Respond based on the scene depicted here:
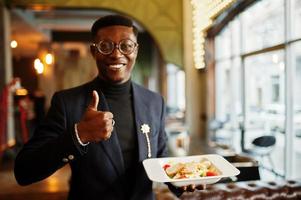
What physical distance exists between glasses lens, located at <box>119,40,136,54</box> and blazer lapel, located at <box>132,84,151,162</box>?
6.8 inches

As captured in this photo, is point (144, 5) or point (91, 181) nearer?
point (91, 181)

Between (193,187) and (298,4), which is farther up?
(298,4)

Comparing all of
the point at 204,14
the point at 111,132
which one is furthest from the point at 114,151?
the point at 204,14

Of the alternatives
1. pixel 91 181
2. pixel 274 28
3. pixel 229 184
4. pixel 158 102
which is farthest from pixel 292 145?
pixel 91 181

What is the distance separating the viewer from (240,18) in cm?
543

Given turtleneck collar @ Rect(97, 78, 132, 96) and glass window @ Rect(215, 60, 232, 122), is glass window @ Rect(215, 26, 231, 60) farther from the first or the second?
turtleneck collar @ Rect(97, 78, 132, 96)

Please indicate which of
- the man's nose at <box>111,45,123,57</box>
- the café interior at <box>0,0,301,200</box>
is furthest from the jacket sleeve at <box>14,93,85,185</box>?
the café interior at <box>0,0,301,200</box>

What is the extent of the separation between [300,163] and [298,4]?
6.01 feet

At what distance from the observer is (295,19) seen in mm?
3809

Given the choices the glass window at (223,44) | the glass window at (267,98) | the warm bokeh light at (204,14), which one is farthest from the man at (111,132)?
the glass window at (223,44)

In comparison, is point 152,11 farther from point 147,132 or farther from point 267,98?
point 147,132

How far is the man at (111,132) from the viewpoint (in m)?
1.06

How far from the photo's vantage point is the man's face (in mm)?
1117

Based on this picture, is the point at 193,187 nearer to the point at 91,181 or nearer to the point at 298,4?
the point at 91,181
